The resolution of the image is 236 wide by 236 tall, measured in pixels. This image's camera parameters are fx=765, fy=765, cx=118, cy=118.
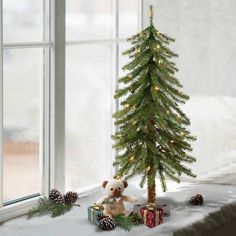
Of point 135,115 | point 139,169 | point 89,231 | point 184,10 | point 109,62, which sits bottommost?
point 89,231

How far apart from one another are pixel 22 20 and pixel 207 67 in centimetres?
97

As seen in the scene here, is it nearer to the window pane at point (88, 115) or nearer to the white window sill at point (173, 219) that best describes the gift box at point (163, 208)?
the white window sill at point (173, 219)

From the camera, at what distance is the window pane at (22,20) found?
2.87m

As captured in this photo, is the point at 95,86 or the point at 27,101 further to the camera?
the point at 95,86

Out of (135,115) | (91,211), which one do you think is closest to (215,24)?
(135,115)

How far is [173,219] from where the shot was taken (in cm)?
288

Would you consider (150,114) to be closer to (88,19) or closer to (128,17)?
(88,19)

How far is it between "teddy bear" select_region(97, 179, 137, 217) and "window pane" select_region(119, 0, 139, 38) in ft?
3.08

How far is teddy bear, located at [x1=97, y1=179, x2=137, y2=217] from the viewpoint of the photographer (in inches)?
112

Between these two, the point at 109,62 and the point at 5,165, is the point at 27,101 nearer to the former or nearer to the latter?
the point at 5,165

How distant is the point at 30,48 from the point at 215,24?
930 mm

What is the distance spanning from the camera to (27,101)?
299cm

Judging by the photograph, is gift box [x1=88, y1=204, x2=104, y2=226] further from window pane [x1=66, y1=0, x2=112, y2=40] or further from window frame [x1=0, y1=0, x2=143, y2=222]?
window pane [x1=66, y1=0, x2=112, y2=40]

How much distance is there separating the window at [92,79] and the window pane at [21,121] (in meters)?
0.23
